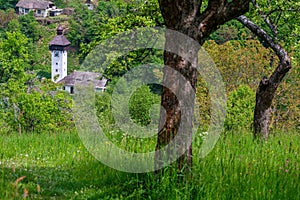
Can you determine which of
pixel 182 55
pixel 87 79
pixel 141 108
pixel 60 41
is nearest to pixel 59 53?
pixel 60 41

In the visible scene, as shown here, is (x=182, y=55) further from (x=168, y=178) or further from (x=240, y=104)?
(x=240, y=104)

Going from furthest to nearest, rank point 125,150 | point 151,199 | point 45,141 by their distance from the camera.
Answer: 1. point 45,141
2. point 125,150
3. point 151,199

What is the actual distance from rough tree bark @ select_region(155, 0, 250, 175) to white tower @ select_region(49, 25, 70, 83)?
75443 mm

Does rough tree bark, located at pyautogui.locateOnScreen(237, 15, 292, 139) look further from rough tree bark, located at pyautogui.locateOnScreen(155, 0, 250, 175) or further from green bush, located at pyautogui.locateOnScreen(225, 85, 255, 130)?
green bush, located at pyautogui.locateOnScreen(225, 85, 255, 130)

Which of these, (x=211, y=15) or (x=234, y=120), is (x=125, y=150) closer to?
(x=211, y=15)

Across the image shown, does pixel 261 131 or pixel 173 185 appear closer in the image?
pixel 173 185

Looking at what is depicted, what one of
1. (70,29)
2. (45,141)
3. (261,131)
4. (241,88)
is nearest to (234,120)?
(241,88)

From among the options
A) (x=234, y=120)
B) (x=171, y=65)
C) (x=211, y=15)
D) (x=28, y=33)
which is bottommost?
(x=234, y=120)

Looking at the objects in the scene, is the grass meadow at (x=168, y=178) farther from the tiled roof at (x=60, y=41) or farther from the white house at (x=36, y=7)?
the white house at (x=36, y=7)

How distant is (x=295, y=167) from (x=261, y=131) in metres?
3.84

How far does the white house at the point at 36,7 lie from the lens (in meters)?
110

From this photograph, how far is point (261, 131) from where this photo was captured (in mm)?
9328

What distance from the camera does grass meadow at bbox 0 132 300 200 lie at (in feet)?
15.9

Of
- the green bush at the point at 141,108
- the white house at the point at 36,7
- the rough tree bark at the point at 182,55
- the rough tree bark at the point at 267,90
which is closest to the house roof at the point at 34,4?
A: the white house at the point at 36,7
